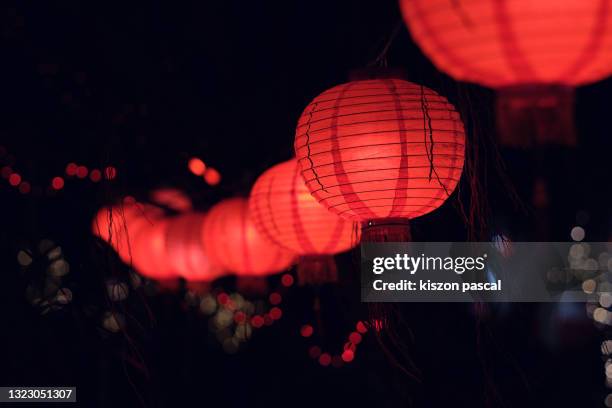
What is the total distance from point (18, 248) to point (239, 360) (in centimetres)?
356

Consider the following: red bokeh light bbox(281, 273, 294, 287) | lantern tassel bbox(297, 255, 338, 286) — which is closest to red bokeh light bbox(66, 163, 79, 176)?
lantern tassel bbox(297, 255, 338, 286)

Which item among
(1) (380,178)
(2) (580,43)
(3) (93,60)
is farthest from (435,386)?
(2) (580,43)

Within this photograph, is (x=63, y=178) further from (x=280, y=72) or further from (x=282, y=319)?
(x=282, y=319)

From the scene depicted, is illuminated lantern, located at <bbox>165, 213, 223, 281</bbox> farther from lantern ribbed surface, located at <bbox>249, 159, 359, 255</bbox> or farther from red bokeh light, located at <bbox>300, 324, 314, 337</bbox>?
lantern ribbed surface, located at <bbox>249, 159, 359, 255</bbox>

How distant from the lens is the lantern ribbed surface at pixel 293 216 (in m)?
4.08

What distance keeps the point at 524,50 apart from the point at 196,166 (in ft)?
17.8

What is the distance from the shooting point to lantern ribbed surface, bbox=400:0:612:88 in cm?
221

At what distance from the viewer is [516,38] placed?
2.23 m

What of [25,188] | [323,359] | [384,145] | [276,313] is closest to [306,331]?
[323,359]

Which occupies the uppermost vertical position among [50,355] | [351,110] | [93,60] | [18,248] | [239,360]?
[93,60]

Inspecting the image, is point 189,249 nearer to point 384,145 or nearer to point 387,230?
point 387,230

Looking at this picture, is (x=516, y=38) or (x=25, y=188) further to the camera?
(x=25, y=188)

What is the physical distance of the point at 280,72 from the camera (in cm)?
649

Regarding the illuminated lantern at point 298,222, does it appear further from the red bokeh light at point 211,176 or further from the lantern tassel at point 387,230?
the red bokeh light at point 211,176
